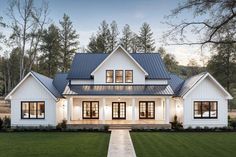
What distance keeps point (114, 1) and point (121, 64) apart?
7.71m

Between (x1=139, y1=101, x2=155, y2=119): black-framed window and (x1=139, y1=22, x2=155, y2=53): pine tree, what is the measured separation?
28989mm

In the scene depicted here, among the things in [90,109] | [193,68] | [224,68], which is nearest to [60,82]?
[90,109]

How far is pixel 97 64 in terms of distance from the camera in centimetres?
3434

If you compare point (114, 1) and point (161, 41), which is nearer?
point (161, 41)

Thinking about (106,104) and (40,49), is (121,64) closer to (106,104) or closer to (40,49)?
(106,104)

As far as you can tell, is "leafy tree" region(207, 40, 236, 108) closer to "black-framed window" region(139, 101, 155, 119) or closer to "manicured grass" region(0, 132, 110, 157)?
"black-framed window" region(139, 101, 155, 119)

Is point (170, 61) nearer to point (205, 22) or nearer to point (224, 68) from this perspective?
point (224, 68)

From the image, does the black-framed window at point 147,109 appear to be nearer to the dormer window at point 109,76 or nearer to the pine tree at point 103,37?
the dormer window at point 109,76

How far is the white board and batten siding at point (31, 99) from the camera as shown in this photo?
97.1 feet

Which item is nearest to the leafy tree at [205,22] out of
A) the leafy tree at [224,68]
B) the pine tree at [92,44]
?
the leafy tree at [224,68]

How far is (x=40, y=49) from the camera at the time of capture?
56.4m

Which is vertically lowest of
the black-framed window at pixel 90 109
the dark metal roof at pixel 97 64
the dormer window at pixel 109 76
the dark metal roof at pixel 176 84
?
the black-framed window at pixel 90 109

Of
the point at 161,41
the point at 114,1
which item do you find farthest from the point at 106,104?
the point at 161,41

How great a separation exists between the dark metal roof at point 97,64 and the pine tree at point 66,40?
23233 mm
